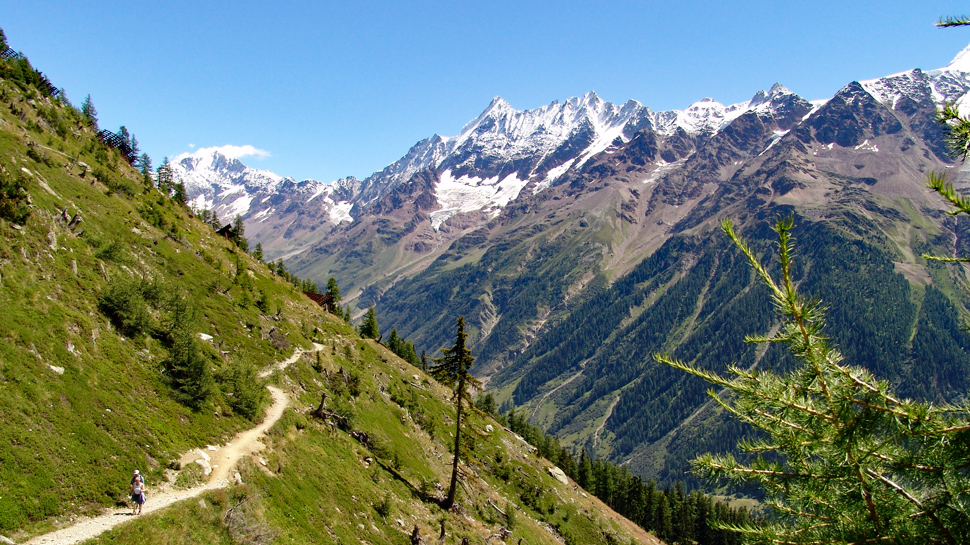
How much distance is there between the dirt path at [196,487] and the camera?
56.3ft

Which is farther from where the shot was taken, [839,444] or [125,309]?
[125,309]

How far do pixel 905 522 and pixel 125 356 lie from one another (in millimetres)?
32986

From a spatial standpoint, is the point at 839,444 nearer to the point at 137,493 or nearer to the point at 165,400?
the point at 137,493

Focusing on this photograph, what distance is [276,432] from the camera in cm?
3150

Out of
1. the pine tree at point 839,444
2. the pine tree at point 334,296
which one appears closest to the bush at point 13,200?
the pine tree at point 839,444

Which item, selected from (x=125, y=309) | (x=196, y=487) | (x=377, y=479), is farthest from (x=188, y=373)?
(x=377, y=479)

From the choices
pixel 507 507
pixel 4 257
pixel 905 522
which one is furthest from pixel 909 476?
pixel 507 507

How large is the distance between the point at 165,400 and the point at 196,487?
6417 millimetres

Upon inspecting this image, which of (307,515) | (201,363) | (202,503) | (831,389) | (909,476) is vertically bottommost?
(307,515)

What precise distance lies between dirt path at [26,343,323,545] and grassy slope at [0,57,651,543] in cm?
50

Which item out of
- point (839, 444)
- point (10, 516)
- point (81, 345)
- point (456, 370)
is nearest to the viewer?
point (839, 444)

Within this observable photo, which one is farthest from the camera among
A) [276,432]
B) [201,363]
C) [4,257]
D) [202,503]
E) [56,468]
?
[276,432]

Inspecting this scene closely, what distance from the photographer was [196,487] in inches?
888

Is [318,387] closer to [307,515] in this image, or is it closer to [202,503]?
[307,515]
